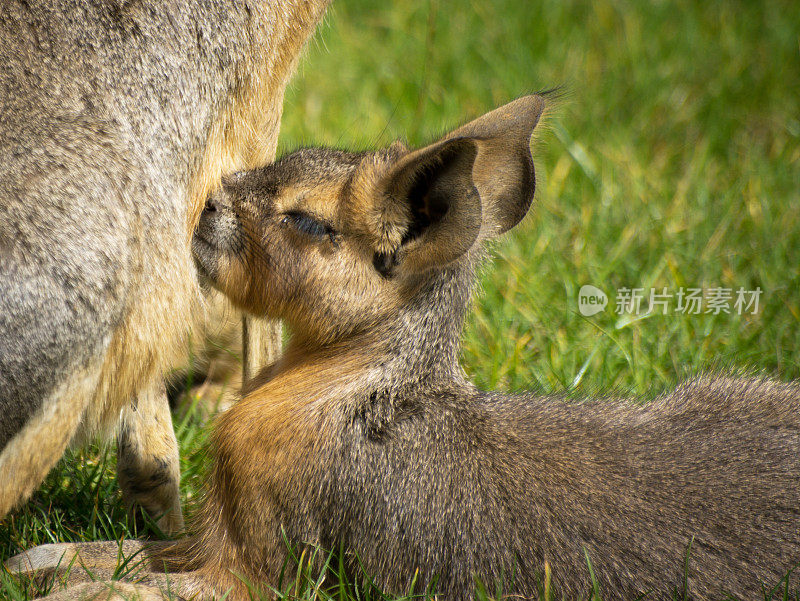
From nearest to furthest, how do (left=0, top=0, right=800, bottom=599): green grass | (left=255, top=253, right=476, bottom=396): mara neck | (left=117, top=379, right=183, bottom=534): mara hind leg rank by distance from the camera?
(left=255, top=253, right=476, bottom=396): mara neck
(left=117, top=379, right=183, bottom=534): mara hind leg
(left=0, top=0, right=800, bottom=599): green grass

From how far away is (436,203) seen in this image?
283 cm

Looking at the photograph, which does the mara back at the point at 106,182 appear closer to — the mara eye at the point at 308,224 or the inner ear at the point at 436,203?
the mara eye at the point at 308,224

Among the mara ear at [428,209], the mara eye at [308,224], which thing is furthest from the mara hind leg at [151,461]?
the mara ear at [428,209]

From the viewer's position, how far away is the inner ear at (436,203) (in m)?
2.70

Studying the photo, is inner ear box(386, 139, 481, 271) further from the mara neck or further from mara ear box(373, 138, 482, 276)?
the mara neck

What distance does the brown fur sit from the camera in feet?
8.76

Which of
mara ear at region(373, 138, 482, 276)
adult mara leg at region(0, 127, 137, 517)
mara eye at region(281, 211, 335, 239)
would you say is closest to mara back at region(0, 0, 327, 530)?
adult mara leg at region(0, 127, 137, 517)

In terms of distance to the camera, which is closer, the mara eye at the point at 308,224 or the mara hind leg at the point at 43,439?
the mara hind leg at the point at 43,439

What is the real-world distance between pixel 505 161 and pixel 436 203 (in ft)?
0.95

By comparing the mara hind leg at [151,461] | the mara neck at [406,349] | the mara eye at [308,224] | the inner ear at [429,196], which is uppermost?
the inner ear at [429,196]

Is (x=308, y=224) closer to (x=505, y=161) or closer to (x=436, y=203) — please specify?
(x=436, y=203)

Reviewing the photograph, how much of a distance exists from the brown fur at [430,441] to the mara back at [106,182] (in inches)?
8.4

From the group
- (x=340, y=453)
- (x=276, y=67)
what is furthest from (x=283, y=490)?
(x=276, y=67)

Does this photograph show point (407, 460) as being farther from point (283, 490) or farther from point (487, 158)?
point (487, 158)
